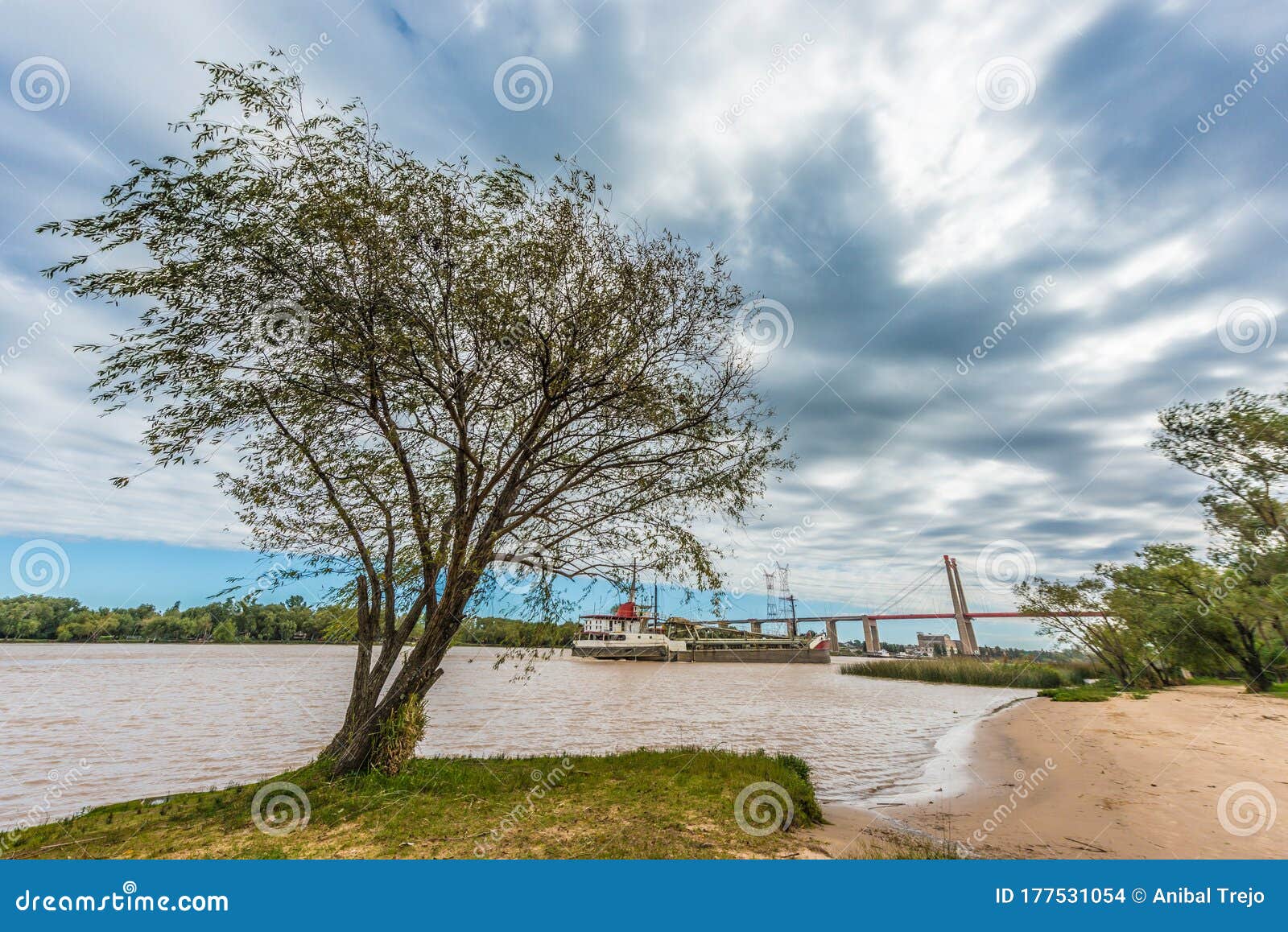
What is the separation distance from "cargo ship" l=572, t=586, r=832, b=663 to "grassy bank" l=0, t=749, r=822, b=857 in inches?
2742

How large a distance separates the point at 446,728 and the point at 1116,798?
707 inches

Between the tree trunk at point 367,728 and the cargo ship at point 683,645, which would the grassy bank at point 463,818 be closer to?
the tree trunk at point 367,728

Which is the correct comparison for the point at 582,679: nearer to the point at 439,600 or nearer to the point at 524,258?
the point at 439,600

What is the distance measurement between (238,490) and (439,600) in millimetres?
3975

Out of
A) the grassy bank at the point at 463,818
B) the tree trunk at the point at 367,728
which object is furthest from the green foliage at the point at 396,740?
the grassy bank at the point at 463,818

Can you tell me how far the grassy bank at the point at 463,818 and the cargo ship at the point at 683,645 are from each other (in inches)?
2742

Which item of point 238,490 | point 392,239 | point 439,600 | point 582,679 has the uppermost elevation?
point 392,239

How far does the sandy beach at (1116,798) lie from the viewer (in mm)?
7230

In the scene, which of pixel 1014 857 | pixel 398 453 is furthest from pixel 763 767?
pixel 398 453

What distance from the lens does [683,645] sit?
3457 inches

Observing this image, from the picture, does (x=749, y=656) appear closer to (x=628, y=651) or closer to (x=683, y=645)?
(x=683, y=645)

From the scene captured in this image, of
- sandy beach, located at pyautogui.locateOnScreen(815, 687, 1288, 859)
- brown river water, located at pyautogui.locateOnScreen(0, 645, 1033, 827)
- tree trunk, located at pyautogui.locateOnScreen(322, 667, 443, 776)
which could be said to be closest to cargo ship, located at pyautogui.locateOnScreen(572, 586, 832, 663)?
brown river water, located at pyautogui.locateOnScreen(0, 645, 1033, 827)

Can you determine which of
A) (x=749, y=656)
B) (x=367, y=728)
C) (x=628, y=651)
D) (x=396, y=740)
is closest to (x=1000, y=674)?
(x=749, y=656)

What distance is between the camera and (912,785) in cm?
1158
